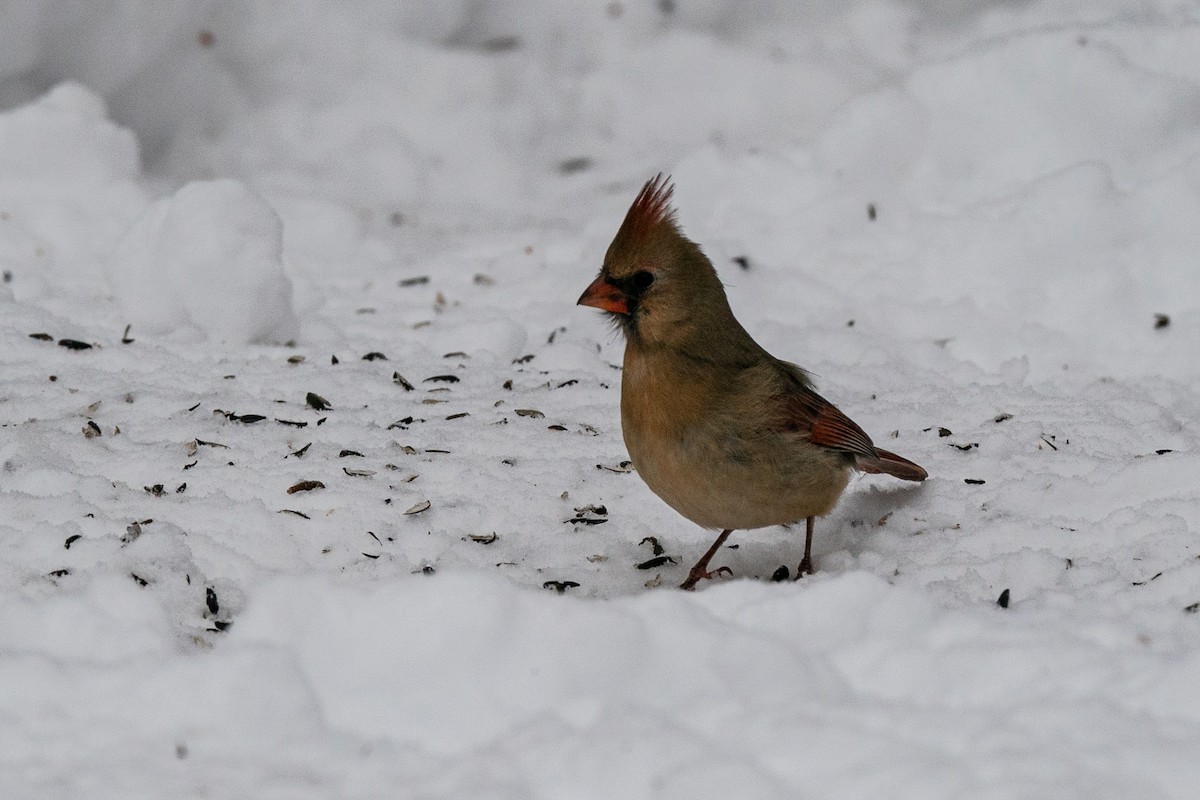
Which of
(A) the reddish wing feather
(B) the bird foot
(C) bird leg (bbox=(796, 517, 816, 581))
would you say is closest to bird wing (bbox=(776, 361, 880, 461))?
(A) the reddish wing feather

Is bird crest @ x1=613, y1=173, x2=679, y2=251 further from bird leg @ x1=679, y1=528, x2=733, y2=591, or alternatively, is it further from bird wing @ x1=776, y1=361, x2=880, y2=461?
bird leg @ x1=679, y1=528, x2=733, y2=591

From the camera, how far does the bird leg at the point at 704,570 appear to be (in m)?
3.61

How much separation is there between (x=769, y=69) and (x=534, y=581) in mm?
4436

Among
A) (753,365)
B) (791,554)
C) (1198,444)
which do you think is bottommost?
(791,554)

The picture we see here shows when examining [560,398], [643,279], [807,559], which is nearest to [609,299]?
[643,279]

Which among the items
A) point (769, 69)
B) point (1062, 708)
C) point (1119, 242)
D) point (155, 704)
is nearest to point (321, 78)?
point (769, 69)

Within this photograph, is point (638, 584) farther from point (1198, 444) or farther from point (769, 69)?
point (769, 69)

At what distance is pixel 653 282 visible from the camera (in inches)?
136

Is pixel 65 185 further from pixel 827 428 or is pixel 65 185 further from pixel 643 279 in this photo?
pixel 827 428

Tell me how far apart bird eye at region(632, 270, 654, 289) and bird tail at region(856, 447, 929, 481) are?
76 cm

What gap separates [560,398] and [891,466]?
1.25 m

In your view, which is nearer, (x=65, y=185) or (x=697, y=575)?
(x=697, y=575)

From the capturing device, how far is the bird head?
11.2 feet

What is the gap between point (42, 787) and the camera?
2.24 m
